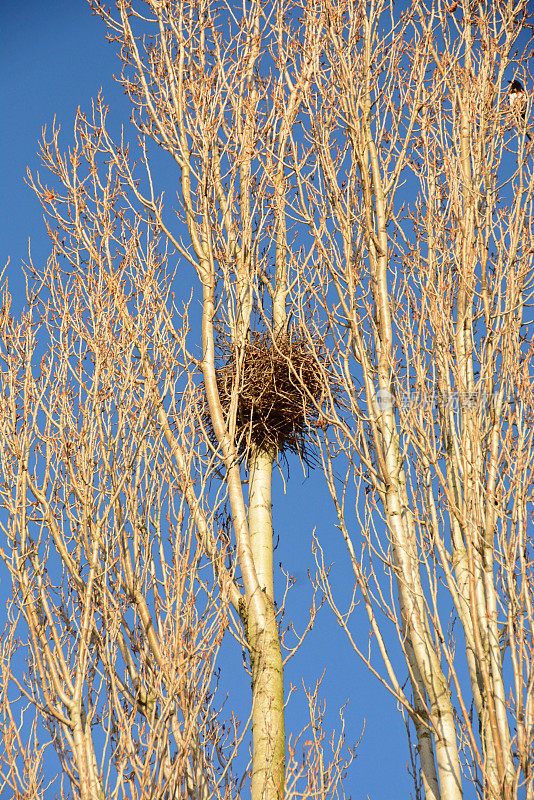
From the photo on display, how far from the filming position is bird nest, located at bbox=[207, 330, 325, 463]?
5.85m

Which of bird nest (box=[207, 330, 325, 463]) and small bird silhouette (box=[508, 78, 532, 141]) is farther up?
small bird silhouette (box=[508, 78, 532, 141])

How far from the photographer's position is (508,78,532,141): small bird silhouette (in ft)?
17.8

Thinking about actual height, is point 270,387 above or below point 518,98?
below

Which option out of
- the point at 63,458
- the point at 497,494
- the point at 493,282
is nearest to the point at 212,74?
the point at 493,282

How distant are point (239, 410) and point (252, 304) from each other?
0.80m

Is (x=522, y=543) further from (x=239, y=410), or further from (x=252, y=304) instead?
(x=252, y=304)

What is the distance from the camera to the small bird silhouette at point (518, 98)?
5438mm

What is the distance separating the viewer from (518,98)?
5488 mm

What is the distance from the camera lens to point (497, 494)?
4254 millimetres

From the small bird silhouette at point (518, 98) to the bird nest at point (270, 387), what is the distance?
1874 millimetres

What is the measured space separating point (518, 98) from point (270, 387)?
2369mm

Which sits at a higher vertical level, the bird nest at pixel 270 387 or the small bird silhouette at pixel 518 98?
the small bird silhouette at pixel 518 98

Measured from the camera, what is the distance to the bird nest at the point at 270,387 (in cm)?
585

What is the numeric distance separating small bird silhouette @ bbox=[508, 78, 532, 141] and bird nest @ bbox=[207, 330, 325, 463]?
187cm
